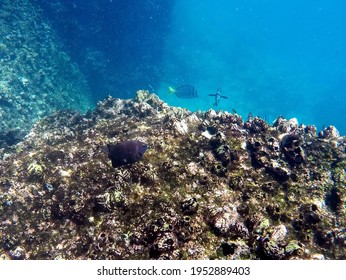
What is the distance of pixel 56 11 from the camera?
50.7 ft

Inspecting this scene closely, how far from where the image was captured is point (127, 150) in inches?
156

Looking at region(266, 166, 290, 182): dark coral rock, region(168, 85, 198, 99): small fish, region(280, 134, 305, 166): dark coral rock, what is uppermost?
region(168, 85, 198, 99): small fish

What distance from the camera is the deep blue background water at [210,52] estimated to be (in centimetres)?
1730

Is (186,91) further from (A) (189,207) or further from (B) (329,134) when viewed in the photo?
(A) (189,207)

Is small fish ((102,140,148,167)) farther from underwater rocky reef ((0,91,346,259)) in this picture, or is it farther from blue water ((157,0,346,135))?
blue water ((157,0,346,135))

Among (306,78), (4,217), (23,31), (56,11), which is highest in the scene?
→ (306,78)

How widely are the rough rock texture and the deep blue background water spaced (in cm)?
113

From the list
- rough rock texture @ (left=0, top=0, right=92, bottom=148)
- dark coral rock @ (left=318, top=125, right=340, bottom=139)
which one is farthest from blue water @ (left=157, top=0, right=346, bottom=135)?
dark coral rock @ (left=318, top=125, right=340, bottom=139)

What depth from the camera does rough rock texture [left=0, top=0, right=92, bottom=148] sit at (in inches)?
479

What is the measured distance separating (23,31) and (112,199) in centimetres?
1378

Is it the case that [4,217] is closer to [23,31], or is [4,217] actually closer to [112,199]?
[112,199]

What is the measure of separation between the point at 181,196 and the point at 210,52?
3774cm

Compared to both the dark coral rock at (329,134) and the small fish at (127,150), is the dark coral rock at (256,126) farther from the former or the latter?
the small fish at (127,150)
